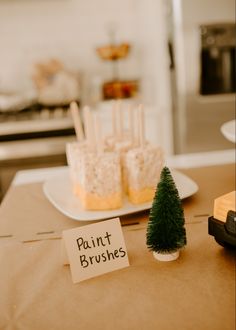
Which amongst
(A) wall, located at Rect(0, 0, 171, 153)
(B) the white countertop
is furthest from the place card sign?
(A) wall, located at Rect(0, 0, 171, 153)

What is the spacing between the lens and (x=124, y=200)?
3.14 feet

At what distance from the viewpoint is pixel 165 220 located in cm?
68

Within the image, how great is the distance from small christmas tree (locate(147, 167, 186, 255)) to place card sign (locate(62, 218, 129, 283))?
2.3 inches

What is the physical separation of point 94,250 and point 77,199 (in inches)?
12.4

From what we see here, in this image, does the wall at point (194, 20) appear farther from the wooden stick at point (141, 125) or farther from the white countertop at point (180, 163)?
the wooden stick at point (141, 125)

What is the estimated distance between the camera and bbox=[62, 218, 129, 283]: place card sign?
26.6 inches

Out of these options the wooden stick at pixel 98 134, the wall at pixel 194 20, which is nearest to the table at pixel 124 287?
the wooden stick at pixel 98 134

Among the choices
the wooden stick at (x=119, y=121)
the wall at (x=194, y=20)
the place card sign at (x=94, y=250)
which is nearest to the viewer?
the place card sign at (x=94, y=250)

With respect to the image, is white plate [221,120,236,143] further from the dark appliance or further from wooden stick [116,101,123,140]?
the dark appliance

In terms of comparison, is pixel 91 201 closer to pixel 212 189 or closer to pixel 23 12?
pixel 212 189

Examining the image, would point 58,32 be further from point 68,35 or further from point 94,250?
point 94,250

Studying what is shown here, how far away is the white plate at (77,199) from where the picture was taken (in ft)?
2.89

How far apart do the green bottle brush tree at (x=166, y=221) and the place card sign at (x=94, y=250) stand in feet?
0.19

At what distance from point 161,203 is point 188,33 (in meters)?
1.60
